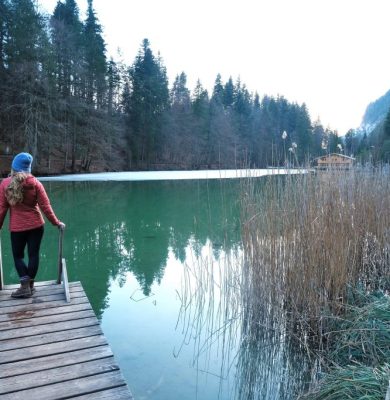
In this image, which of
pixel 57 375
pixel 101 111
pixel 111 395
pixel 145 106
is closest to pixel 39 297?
pixel 57 375

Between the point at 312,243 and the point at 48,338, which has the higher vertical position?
the point at 312,243

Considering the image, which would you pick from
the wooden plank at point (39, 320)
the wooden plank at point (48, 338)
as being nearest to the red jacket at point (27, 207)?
the wooden plank at point (39, 320)

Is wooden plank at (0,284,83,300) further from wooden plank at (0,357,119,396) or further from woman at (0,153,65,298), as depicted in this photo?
wooden plank at (0,357,119,396)

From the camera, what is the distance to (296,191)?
269 centimetres

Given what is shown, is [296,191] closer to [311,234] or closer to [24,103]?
[311,234]

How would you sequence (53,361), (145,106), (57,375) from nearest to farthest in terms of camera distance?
(57,375) → (53,361) → (145,106)

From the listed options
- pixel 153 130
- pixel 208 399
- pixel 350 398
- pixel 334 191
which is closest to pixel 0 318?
pixel 208 399

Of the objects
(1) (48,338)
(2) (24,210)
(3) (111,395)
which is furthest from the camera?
(2) (24,210)

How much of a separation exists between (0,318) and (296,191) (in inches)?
90.8

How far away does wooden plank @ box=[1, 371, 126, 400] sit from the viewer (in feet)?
5.12

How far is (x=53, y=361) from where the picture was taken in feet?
6.06

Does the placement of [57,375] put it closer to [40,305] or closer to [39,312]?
[39,312]

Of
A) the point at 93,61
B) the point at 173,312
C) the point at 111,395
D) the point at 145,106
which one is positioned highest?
the point at 93,61

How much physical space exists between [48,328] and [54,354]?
0.33m
